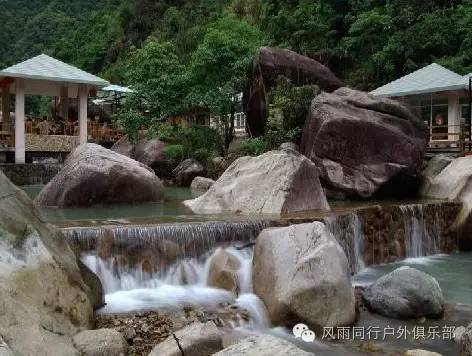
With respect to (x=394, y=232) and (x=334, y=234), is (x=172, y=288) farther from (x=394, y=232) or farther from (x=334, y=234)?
(x=394, y=232)

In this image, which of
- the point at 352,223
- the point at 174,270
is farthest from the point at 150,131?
the point at 174,270

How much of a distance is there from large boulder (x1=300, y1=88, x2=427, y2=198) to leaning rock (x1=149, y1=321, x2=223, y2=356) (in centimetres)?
1071

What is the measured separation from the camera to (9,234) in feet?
21.1

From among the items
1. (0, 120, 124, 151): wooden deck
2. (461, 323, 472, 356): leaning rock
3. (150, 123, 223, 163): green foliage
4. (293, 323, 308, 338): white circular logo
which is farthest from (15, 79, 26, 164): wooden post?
(461, 323, 472, 356): leaning rock

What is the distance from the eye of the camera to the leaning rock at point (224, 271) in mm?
8633

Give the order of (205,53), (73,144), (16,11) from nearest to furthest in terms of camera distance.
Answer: (205,53)
(73,144)
(16,11)

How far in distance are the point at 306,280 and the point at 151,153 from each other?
679 inches

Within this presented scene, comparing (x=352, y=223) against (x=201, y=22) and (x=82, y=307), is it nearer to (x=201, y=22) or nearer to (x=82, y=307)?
(x=82, y=307)

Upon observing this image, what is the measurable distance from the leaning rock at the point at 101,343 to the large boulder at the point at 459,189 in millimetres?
9483

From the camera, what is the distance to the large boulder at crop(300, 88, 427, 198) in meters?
16.4

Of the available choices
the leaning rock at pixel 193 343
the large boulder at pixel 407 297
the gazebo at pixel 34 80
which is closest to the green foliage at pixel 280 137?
the gazebo at pixel 34 80

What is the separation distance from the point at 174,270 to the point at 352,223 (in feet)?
13.9

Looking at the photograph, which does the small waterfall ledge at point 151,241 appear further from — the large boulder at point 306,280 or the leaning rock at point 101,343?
the leaning rock at point 101,343

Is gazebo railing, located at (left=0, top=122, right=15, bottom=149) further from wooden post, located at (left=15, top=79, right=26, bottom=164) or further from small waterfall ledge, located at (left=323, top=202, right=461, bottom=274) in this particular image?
small waterfall ledge, located at (left=323, top=202, right=461, bottom=274)
